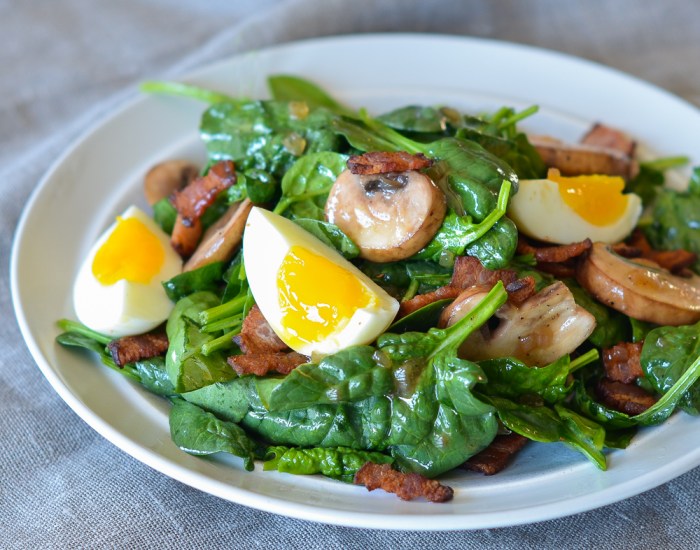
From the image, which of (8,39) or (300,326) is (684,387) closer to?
(300,326)

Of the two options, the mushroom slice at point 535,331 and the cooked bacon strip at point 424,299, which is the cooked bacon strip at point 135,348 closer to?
the cooked bacon strip at point 424,299

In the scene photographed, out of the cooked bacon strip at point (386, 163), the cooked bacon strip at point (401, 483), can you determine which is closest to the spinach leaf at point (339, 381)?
the cooked bacon strip at point (401, 483)

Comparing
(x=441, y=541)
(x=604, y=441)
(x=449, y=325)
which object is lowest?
(x=441, y=541)

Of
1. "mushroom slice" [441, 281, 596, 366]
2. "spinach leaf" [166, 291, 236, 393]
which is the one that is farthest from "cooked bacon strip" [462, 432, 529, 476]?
"spinach leaf" [166, 291, 236, 393]

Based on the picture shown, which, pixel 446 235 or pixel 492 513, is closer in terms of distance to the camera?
pixel 492 513

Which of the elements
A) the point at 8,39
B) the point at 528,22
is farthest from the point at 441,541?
the point at 8,39

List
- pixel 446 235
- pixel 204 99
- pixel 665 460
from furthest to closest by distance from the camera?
pixel 204 99 < pixel 446 235 < pixel 665 460
